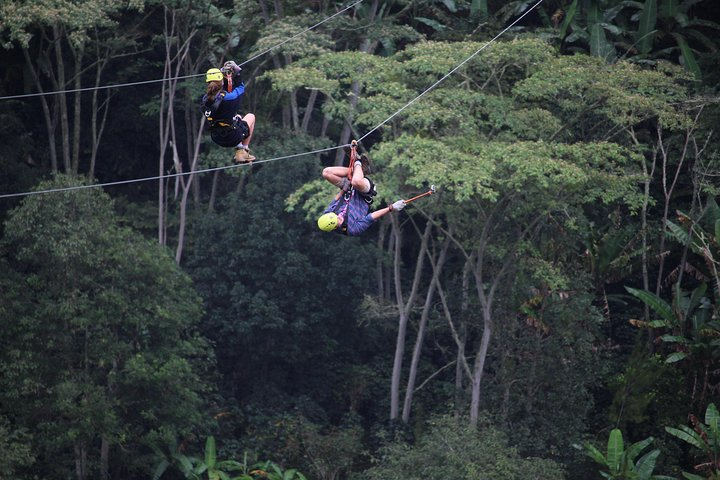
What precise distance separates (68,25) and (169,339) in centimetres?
584

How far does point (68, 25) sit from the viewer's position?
20.4m

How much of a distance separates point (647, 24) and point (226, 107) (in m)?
12.4

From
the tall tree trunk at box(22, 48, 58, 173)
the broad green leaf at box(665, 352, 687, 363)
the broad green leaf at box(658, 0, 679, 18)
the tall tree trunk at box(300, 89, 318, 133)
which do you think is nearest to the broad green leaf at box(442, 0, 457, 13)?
the tall tree trunk at box(300, 89, 318, 133)

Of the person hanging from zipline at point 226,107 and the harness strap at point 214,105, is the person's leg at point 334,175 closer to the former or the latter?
the person hanging from zipline at point 226,107

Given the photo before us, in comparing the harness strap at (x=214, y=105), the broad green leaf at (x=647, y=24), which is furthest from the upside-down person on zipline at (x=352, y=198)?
the broad green leaf at (x=647, y=24)

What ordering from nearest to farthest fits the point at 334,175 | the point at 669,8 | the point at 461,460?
the point at 334,175, the point at 461,460, the point at 669,8

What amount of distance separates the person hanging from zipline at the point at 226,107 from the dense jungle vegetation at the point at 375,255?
479 cm

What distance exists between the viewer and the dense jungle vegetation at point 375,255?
17.7m

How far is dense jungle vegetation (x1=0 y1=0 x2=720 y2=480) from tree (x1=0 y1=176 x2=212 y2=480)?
49 millimetres

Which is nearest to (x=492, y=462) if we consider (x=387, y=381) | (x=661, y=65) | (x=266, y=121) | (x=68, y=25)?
(x=387, y=381)

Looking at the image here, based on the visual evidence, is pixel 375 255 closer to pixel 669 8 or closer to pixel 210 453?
pixel 210 453

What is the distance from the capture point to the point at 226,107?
Result: 11.1m

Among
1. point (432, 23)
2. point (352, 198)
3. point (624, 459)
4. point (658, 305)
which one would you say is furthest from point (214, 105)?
point (432, 23)

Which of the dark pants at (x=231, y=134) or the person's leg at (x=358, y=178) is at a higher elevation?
the dark pants at (x=231, y=134)
